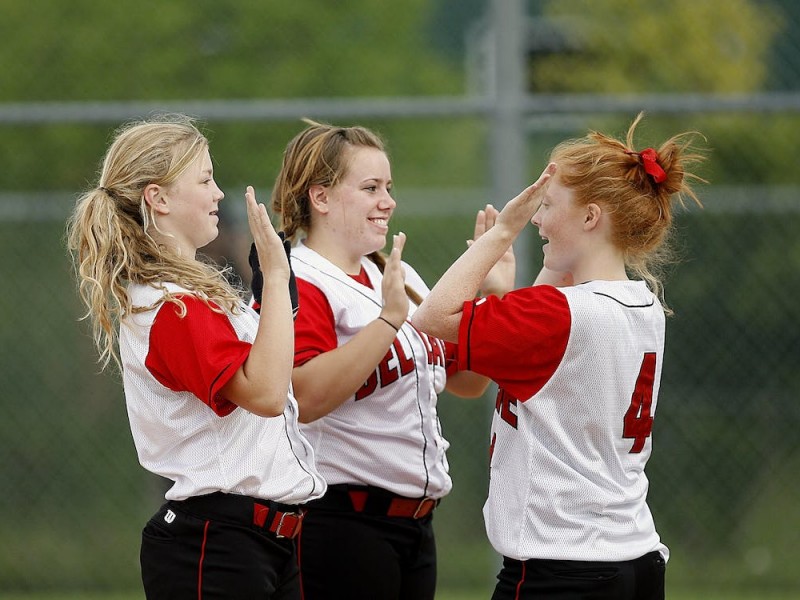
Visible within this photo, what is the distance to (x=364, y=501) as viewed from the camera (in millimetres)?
3162

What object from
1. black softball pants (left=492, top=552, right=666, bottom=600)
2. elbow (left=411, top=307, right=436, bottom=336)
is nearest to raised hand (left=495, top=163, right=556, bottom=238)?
elbow (left=411, top=307, right=436, bottom=336)

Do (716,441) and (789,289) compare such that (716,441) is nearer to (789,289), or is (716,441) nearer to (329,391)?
(789,289)

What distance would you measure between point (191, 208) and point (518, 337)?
2.66 ft

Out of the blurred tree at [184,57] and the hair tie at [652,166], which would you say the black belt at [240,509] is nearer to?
the hair tie at [652,166]

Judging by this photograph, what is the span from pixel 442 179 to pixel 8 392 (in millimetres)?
2699

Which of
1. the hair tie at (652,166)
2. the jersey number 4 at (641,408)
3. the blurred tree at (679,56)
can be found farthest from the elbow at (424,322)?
the blurred tree at (679,56)

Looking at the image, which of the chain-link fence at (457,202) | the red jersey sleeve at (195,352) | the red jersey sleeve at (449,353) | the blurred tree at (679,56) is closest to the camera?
the red jersey sleeve at (195,352)

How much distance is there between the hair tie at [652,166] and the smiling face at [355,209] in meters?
0.70

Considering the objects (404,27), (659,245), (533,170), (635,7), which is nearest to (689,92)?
(635,7)

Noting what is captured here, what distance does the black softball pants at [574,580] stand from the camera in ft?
9.01

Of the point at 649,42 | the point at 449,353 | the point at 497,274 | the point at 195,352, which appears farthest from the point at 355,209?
the point at 649,42

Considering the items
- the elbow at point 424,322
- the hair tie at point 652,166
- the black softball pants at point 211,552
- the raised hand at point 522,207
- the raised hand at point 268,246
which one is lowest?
the black softball pants at point 211,552

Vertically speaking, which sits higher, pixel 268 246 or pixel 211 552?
pixel 268 246

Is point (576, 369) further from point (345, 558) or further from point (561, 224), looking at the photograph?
point (345, 558)
